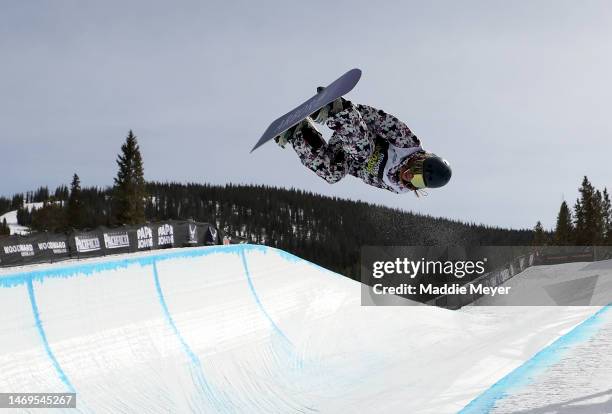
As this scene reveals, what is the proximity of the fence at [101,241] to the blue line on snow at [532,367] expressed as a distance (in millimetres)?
13120

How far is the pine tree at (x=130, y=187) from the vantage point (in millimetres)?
53312

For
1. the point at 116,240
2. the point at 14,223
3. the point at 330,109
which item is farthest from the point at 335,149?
the point at 14,223

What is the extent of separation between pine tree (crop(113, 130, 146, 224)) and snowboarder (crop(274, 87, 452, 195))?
49.4 metres

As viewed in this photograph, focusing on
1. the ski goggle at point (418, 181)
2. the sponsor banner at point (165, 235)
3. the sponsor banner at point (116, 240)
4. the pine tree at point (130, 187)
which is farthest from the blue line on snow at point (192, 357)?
the pine tree at point (130, 187)

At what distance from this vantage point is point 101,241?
60.6 ft

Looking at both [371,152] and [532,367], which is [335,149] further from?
[532,367]

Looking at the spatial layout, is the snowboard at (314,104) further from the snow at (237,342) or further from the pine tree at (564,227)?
the pine tree at (564,227)

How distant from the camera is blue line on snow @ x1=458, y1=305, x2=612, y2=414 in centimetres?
718

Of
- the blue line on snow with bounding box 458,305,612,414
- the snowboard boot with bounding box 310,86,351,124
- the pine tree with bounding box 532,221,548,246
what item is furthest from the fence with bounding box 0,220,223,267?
the pine tree with bounding box 532,221,548,246

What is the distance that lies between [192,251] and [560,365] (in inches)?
238

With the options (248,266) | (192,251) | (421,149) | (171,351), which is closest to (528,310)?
(248,266)

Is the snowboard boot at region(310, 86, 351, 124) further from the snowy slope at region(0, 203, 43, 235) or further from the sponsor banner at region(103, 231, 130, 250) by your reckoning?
the snowy slope at region(0, 203, 43, 235)

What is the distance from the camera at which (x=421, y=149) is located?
5246mm

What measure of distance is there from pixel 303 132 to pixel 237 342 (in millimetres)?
4936
